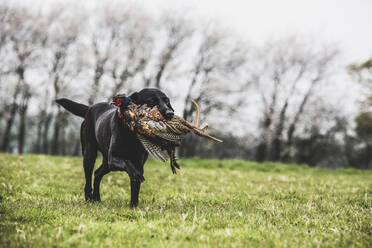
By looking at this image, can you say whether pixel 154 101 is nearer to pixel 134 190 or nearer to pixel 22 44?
Result: pixel 134 190

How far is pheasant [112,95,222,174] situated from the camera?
4.02m

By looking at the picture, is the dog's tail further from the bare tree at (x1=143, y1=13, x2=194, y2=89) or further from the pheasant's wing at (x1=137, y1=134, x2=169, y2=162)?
the bare tree at (x1=143, y1=13, x2=194, y2=89)

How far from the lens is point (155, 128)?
399 cm

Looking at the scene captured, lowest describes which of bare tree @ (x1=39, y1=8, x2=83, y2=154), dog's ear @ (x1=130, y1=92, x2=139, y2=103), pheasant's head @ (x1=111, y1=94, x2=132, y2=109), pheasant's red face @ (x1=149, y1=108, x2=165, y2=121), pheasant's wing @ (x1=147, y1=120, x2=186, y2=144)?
pheasant's wing @ (x1=147, y1=120, x2=186, y2=144)

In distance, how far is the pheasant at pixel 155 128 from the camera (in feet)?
13.2

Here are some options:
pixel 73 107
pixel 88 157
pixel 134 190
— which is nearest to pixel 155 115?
pixel 134 190

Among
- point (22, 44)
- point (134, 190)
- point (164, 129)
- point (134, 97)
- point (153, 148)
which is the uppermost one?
point (22, 44)

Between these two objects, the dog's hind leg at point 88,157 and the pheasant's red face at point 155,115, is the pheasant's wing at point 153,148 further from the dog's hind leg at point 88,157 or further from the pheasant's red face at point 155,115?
the dog's hind leg at point 88,157

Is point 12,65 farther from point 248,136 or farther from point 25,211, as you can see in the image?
point 25,211

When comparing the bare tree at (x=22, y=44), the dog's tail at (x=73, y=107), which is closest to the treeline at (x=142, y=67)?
the bare tree at (x=22, y=44)

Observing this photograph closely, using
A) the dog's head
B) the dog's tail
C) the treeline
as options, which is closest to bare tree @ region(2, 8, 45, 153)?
the treeline

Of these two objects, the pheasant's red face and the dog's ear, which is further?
the dog's ear

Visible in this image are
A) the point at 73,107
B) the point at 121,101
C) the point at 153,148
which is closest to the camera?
the point at 153,148

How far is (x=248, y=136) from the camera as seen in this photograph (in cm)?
3688
